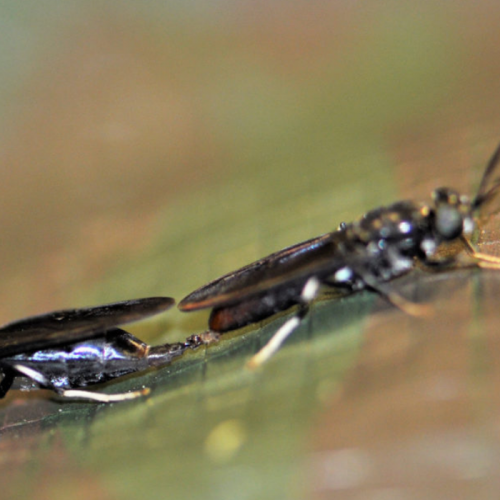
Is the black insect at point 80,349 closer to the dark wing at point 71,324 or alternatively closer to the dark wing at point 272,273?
the dark wing at point 71,324

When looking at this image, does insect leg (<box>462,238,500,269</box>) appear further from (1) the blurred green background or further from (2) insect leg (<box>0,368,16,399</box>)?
(2) insect leg (<box>0,368,16,399</box>)

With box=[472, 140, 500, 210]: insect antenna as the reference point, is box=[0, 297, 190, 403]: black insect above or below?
below

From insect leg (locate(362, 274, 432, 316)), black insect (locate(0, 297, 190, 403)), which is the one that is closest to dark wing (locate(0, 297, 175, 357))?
black insect (locate(0, 297, 190, 403))

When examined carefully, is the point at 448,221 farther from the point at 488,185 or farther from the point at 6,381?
the point at 6,381

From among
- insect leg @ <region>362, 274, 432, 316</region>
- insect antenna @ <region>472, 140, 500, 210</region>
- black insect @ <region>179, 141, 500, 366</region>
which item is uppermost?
insect antenna @ <region>472, 140, 500, 210</region>

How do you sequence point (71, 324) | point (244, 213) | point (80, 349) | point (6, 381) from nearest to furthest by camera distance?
point (71, 324) → point (80, 349) → point (6, 381) → point (244, 213)

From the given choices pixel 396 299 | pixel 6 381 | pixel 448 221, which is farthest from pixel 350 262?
pixel 6 381

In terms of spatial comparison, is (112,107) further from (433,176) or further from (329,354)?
(329,354)
